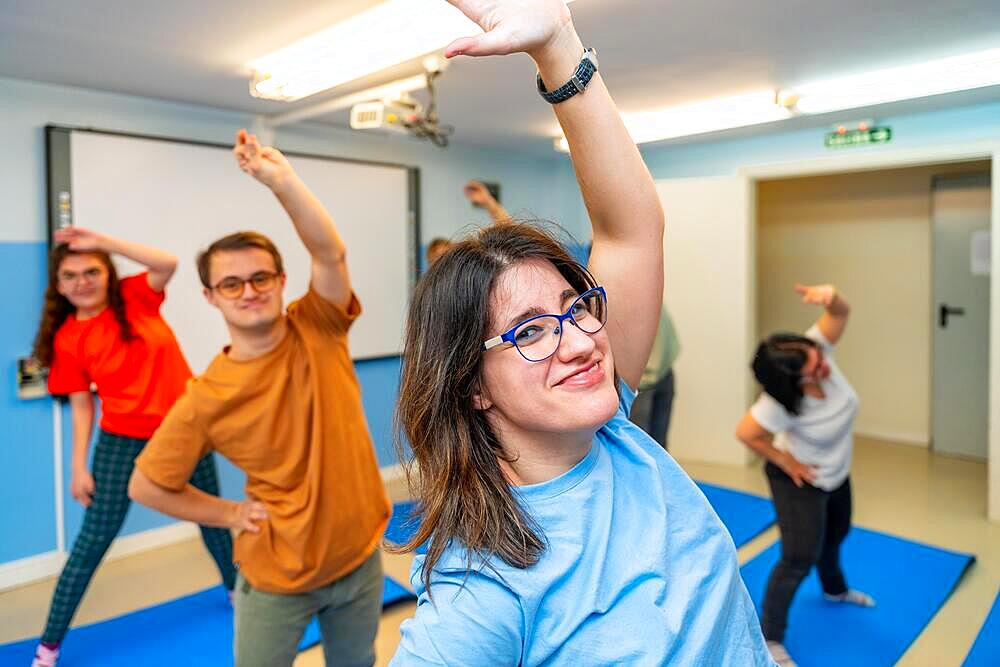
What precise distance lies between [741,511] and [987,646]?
1685mm

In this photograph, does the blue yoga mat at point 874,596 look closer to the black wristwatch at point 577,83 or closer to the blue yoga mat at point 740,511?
the blue yoga mat at point 740,511

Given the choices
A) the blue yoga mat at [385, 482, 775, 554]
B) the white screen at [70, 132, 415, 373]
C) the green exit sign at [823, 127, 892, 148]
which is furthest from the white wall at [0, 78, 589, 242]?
the green exit sign at [823, 127, 892, 148]

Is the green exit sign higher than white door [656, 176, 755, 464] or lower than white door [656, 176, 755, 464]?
higher

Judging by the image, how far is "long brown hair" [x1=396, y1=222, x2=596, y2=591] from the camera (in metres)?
0.92

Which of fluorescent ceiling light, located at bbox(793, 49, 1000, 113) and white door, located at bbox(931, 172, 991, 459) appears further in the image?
white door, located at bbox(931, 172, 991, 459)

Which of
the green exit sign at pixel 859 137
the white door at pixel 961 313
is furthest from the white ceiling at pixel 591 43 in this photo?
the white door at pixel 961 313

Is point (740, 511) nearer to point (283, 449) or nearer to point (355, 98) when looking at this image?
point (355, 98)

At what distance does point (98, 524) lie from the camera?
2.98 meters

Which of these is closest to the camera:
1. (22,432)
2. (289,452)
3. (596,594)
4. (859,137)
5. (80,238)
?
(596,594)

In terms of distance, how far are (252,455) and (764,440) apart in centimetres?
196

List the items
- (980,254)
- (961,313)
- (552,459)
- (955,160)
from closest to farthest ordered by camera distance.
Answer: (552,459) < (955,160) < (980,254) < (961,313)

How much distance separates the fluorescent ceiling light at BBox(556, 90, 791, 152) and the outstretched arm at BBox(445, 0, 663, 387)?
3.39 m

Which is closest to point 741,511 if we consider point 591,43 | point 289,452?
point 591,43

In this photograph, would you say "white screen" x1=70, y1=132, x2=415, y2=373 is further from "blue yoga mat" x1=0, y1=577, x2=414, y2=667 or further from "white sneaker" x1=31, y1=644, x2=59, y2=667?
"white sneaker" x1=31, y1=644, x2=59, y2=667
